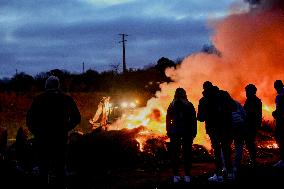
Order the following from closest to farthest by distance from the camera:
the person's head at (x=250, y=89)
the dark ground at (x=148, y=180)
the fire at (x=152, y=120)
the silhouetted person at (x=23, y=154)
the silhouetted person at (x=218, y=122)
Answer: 1. the dark ground at (x=148, y=180)
2. the silhouetted person at (x=218, y=122)
3. the person's head at (x=250, y=89)
4. the silhouetted person at (x=23, y=154)
5. the fire at (x=152, y=120)

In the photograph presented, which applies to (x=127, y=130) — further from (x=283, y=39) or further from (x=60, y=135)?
(x=283, y=39)

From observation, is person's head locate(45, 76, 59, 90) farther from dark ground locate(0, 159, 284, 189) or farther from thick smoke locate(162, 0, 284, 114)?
thick smoke locate(162, 0, 284, 114)

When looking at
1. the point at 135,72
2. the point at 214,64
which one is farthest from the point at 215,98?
the point at 135,72

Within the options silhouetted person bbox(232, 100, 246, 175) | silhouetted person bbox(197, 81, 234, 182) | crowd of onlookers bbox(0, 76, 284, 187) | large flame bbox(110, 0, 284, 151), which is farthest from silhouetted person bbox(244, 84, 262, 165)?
large flame bbox(110, 0, 284, 151)

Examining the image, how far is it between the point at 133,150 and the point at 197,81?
1091 cm

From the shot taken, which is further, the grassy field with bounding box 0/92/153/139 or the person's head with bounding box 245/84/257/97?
the grassy field with bounding box 0/92/153/139

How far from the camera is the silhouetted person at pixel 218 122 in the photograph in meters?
9.37

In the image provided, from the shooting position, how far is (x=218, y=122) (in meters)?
9.38

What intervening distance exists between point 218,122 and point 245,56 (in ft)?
65.1

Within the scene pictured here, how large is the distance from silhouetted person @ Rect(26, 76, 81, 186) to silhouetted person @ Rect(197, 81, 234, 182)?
3.50 m

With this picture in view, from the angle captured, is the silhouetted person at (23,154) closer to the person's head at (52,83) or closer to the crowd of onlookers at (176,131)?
the crowd of onlookers at (176,131)

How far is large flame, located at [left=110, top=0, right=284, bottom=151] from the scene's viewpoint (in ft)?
85.6

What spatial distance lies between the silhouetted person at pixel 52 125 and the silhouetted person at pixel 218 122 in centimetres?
350

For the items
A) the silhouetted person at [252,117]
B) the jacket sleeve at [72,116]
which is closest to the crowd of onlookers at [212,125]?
the silhouetted person at [252,117]
